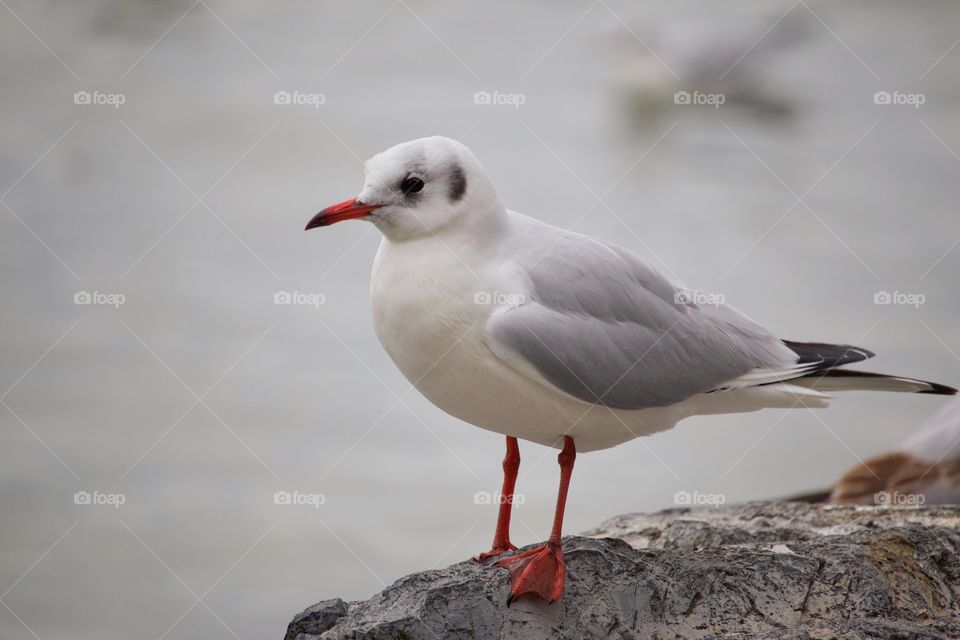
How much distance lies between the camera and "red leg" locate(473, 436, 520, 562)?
11.4 feet

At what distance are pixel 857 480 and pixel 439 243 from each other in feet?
9.35

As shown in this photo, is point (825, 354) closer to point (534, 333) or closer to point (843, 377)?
point (843, 377)

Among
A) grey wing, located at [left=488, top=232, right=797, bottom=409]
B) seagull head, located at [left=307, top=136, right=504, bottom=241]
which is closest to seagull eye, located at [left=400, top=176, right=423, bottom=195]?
seagull head, located at [left=307, top=136, right=504, bottom=241]

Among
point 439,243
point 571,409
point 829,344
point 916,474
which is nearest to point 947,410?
point 916,474

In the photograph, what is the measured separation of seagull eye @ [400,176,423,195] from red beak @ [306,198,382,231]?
0.30 feet

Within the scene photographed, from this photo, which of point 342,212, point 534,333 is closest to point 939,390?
point 534,333

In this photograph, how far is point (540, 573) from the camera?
3121 millimetres

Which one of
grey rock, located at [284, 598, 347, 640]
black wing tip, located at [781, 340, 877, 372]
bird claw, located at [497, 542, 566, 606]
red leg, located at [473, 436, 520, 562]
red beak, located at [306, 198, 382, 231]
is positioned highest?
red beak, located at [306, 198, 382, 231]

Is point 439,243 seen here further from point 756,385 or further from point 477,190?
point 756,385

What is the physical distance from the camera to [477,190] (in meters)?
3.37

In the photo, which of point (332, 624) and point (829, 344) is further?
point (829, 344)

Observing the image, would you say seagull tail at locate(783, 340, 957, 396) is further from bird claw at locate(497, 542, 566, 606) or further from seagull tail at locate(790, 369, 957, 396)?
bird claw at locate(497, 542, 566, 606)

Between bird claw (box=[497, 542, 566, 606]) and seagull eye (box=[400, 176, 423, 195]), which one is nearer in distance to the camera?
bird claw (box=[497, 542, 566, 606])

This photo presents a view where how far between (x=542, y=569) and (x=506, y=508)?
0.57 m
